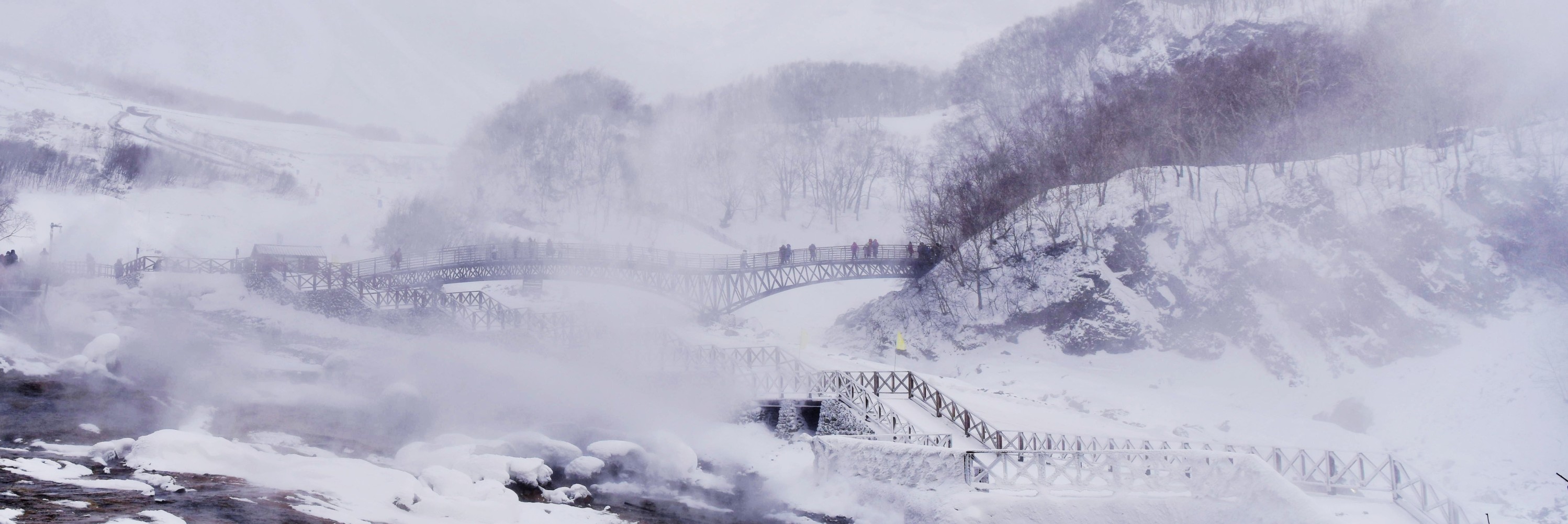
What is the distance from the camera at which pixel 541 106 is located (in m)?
80.6

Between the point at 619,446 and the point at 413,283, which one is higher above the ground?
the point at 413,283

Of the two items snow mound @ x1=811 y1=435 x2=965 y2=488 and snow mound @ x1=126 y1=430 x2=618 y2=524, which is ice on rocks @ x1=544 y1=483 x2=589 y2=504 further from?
snow mound @ x1=811 y1=435 x2=965 y2=488

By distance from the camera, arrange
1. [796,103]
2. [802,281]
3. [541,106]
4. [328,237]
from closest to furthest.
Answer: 1. [802,281]
2. [328,237]
3. [541,106]
4. [796,103]

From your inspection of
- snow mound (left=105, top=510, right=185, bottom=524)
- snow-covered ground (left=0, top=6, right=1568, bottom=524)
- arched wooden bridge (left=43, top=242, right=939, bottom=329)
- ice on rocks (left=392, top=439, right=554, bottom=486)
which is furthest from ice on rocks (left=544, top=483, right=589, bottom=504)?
arched wooden bridge (left=43, top=242, right=939, bottom=329)

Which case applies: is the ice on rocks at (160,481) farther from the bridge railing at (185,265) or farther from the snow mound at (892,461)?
the bridge railing at (185,265)

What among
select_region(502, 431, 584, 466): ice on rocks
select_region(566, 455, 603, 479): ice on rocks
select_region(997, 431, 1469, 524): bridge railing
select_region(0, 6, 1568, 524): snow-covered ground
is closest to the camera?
select_region(997, 431, 1469, 524): bridge railing

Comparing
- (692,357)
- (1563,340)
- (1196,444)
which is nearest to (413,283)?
(692,357)

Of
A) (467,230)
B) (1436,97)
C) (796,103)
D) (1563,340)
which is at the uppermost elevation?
(796,103)

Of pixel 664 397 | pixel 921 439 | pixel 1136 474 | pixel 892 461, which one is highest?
pixel 1136 474

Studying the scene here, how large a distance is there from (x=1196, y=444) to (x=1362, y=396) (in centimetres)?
1112

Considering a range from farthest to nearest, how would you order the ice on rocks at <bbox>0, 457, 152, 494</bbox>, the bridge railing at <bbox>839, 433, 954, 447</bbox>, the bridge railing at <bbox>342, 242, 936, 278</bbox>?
the bridge railing at <bbox>342, 242, 936, 278</bbox>, the bridge railing at <bbox>839, 433, 954, 447</bbox>, the ice on rocks at <bbox>0, 457, 152, 494</bbox>

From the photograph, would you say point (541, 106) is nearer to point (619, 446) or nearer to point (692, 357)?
point (692, 357)

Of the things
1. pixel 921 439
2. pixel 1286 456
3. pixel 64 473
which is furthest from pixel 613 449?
pixel 1286 456

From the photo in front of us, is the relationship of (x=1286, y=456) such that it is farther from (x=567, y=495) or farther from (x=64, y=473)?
(x=64, y=473)
